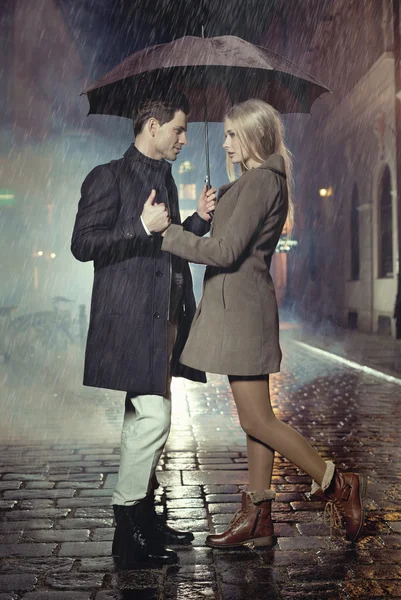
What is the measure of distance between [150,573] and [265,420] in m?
0.83

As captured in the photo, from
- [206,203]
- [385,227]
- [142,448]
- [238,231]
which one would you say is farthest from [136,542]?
[385,227]

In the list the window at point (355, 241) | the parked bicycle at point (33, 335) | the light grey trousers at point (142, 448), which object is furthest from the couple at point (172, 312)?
the window at point (355, 241)

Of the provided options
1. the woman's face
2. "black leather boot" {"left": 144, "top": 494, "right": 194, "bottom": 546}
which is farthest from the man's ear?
"black leather boot" {"left": 144, "top": 494, "right": 194, "bottom": 546}

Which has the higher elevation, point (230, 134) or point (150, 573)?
point (230, 134)

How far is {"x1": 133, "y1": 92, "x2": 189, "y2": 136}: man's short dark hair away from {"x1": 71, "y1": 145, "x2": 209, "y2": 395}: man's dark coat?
162 millimetres

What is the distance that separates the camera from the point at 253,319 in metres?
3.64

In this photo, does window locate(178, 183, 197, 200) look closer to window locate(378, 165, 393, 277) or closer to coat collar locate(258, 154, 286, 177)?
window locate(378, 165, 393, 277)

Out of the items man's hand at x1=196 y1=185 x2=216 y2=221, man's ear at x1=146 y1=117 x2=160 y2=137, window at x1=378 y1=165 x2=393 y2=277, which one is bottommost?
man's hand at x1=196 y1=185 x2=216 y2=221

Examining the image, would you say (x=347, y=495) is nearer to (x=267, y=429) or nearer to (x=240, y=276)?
(x=267, y=429)

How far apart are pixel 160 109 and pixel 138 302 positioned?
90 centimetres

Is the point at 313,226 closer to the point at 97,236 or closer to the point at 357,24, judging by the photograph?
the point at 357,24

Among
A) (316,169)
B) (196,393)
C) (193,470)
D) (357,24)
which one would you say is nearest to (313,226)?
(316,169)

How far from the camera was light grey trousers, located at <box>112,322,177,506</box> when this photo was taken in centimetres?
364

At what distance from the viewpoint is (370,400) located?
9.02 meters
